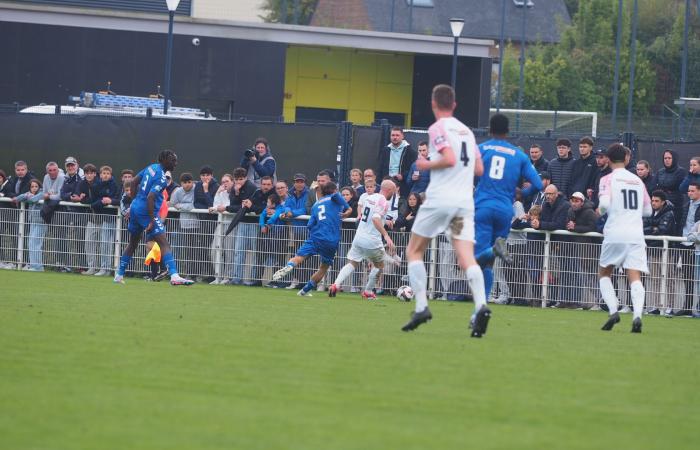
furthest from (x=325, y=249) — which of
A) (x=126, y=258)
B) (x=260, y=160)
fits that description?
(x=260, y=160)

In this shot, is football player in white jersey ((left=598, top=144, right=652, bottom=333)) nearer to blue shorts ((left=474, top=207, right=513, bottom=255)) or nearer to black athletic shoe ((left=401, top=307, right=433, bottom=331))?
blue shorts ((left=474, top=207, right=513, bottom=255))

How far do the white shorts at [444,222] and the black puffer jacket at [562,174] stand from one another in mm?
8985

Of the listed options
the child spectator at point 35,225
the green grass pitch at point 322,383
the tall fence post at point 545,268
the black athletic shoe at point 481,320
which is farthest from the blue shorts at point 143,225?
the black athletic shoe at point 481,320

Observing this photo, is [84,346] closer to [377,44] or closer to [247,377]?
[247,377]

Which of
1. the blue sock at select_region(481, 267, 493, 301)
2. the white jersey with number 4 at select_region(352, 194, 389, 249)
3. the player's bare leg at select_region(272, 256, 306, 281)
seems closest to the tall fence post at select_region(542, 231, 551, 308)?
the white jersey with number 4 at select_region(352, 194, 389, 249)

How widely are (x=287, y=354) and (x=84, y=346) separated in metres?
1.50

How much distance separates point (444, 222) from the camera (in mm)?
11125

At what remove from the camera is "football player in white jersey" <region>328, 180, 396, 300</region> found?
1809cm

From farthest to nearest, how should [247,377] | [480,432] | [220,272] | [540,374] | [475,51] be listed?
1. [475,51]
2. [220,272]
3. [540,374]
4. [247,377]
5. [480,432]

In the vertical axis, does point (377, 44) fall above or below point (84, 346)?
above

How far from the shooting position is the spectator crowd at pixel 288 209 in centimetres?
1914

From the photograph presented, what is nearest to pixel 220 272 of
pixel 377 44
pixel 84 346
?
pixel 84 346

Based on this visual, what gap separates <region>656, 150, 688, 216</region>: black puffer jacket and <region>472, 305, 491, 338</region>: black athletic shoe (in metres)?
9.17

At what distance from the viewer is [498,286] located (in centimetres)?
1956
